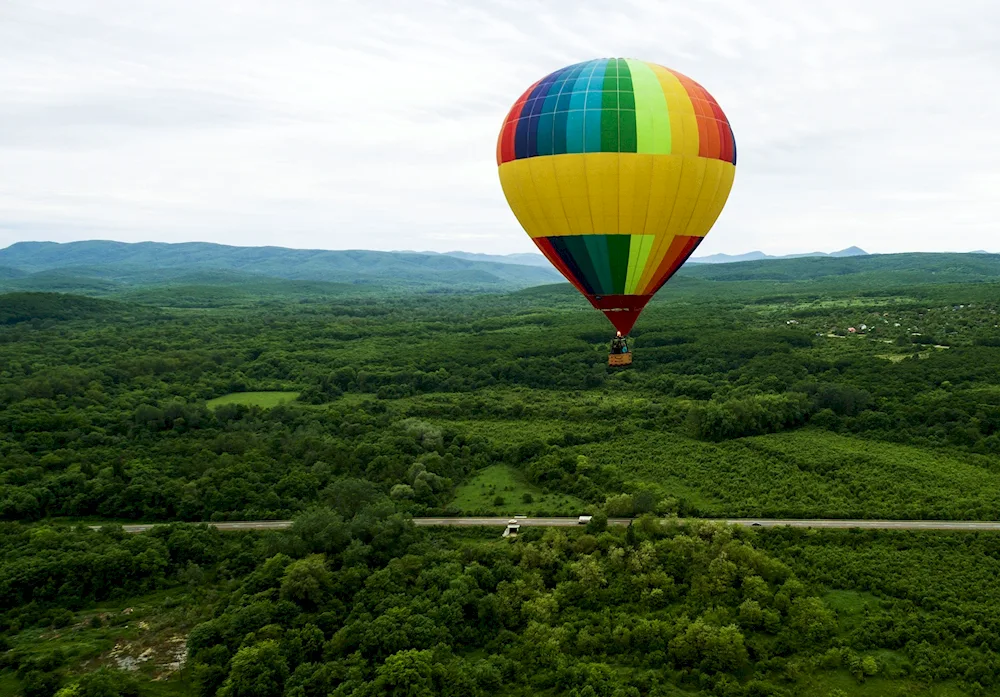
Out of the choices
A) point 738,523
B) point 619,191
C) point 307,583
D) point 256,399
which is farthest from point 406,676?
point 256,399

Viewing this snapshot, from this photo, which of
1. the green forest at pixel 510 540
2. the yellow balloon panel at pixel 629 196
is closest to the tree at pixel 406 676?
the green forest at pixel 510 540

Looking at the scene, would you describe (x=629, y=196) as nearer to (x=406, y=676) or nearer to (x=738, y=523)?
(x=738, y=523)

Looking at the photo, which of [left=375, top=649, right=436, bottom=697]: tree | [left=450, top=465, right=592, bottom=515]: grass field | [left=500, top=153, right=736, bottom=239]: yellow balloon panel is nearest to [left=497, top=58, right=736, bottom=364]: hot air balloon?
[left=500, top=153, right=736, bottom=239]: yellow balloon panel

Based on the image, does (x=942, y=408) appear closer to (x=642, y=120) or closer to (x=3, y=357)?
(x=642, y=120)

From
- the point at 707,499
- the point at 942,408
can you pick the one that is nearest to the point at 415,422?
the point at 707,499

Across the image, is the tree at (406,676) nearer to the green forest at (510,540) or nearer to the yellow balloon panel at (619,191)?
the green forest at (510,540)

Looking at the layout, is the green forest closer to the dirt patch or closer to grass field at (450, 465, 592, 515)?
the dirt patch
